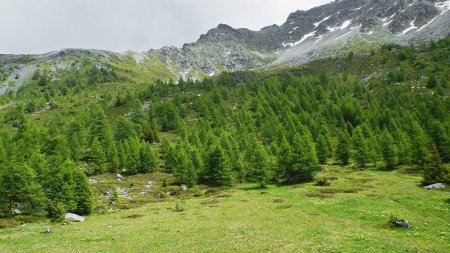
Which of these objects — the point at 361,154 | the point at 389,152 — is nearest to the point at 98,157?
the point at 361,154

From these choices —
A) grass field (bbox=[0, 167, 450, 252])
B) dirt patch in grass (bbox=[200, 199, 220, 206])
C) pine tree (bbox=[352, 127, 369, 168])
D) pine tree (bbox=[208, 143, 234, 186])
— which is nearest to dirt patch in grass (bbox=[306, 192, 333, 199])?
grass field (bbox=[0, 167, 450, 252])

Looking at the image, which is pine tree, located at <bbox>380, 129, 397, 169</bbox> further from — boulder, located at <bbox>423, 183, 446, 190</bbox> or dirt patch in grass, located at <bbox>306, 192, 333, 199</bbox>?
dirt patch in grass, located at <bbox>306, 192, 333, 199</bbox>

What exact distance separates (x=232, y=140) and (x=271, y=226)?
7142cm

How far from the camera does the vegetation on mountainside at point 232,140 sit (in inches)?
2331

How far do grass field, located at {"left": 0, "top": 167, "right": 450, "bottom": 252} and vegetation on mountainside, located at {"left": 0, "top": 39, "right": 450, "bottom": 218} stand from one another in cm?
1099

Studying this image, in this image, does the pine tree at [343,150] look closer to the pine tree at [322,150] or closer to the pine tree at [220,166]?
the pine tree at [322,150]

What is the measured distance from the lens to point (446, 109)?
137 metres

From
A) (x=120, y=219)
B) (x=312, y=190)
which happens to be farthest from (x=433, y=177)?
(x=120, y=219)

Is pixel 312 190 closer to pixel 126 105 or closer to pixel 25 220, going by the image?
pixel 25 220

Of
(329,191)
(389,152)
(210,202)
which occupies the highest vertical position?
(210,202)

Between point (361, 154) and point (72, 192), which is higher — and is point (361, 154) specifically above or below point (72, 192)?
below

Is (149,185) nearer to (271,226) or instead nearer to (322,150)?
(271,226)

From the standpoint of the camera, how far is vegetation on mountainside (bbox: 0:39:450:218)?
59.2 metres

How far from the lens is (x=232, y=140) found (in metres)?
110
